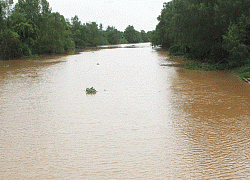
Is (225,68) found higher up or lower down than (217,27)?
lower down

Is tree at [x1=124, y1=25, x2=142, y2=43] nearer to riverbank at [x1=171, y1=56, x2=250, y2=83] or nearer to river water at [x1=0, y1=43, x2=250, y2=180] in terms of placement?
riverbank at [x1=171, y1=56, x2=250, y2=83]

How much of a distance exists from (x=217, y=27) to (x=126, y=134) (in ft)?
51.2

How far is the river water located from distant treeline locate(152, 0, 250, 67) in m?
5.19

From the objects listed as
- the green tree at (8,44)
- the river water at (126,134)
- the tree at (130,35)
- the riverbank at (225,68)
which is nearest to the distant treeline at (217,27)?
the riverbank at (225,68)

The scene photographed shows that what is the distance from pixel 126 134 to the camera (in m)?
7.04

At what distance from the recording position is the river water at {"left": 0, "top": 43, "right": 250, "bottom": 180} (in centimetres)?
514

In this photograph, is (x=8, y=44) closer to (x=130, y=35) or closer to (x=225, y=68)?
(x=225, y=68)

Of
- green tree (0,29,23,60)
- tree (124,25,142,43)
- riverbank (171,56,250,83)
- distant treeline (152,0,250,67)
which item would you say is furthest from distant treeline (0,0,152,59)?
tree (124,25,142,43)

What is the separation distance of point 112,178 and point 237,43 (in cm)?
1455

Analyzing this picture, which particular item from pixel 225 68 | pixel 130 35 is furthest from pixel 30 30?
pixel 130 35

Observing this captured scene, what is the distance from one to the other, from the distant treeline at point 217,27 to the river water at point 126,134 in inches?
204

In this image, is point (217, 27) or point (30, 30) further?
point (30, 30)

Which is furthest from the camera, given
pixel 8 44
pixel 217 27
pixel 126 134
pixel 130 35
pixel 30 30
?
pixel 130 35

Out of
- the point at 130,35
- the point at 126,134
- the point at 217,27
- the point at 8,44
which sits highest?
the point at 130,35
